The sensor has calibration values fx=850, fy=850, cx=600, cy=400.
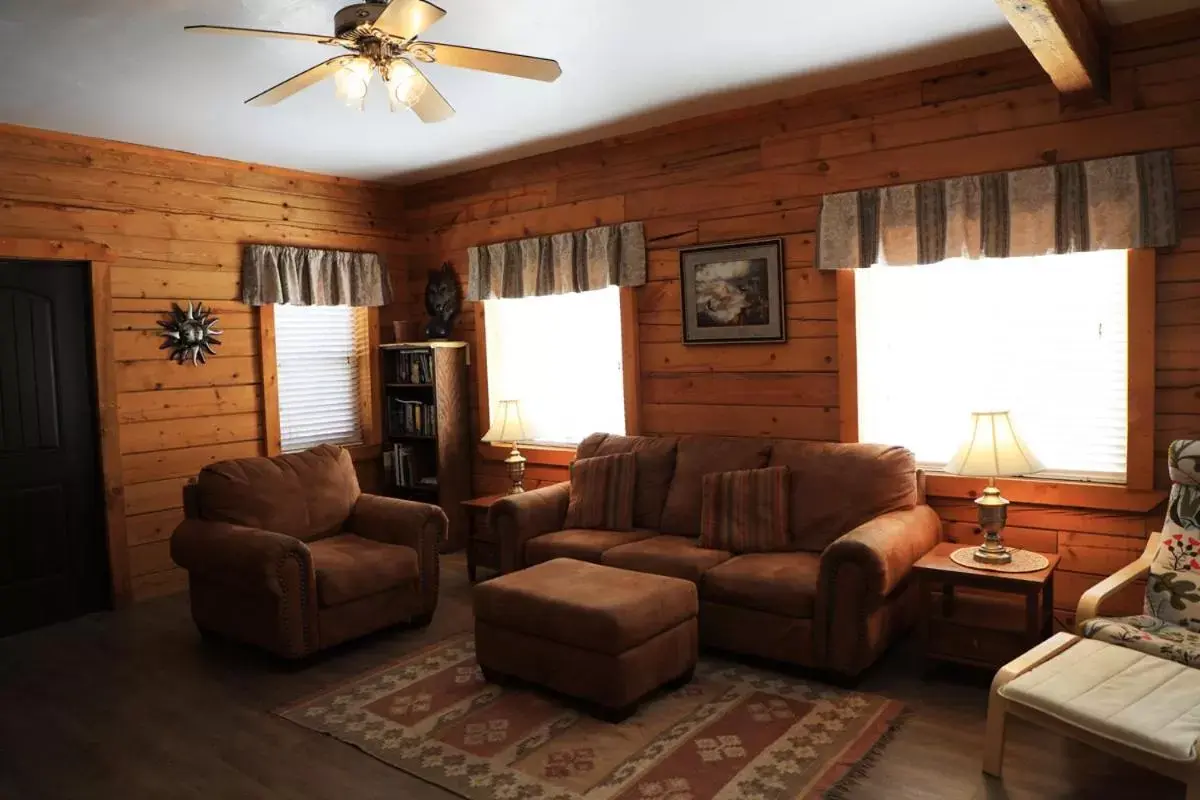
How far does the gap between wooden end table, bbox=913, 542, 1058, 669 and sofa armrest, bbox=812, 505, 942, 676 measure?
0.48 feet

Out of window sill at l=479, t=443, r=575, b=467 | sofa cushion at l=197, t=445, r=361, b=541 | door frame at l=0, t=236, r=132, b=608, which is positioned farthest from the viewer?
window sill at l=479, t=443, r=575, b=467

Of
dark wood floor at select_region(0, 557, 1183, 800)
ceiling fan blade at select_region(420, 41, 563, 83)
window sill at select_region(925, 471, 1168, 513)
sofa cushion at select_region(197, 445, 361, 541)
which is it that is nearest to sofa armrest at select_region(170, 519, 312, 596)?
sofa cushion at select_region(197, 445, 361, 541)

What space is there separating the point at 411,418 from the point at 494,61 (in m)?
3.52

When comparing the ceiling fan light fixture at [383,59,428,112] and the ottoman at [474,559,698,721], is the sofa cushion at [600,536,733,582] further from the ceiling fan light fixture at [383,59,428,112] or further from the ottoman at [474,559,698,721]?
the ceiling fan light fixture at [383,59,428,112]

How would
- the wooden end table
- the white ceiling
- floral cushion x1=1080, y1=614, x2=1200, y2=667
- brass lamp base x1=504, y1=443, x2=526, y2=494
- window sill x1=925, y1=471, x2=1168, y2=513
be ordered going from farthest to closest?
1. brass lamp base x1=504, y1=443, x2=526, y2=494
2. window sill x1=925, y1=471, x2=1168, y2=513
3. the wooden end table
4. the white ceiling
5. floral cushion x1=1080, y1=614, x2=1200, y2=667

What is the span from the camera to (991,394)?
393cm

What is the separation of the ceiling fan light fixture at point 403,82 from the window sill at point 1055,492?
278 cm

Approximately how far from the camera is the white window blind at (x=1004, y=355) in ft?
11.9

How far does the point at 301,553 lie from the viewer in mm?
3752

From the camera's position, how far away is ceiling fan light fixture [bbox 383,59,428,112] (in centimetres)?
275

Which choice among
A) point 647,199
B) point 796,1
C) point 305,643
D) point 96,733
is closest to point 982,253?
point 796,1

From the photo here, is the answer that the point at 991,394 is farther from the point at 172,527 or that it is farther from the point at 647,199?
the point at 172,527

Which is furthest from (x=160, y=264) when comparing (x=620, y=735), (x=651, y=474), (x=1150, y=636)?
(x=1150, y=636)

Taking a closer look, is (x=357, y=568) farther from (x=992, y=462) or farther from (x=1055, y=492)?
(x=1055, y=492)
